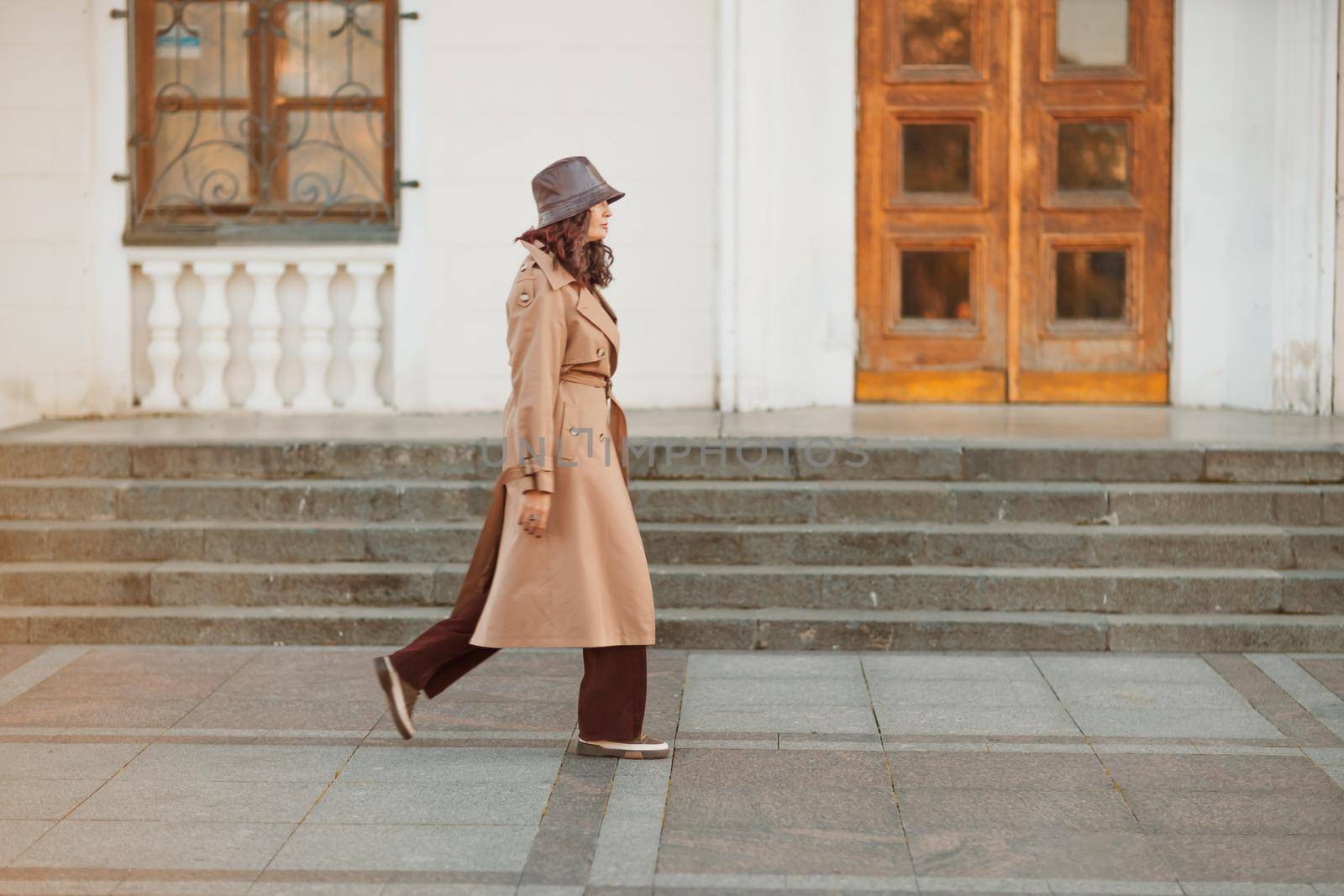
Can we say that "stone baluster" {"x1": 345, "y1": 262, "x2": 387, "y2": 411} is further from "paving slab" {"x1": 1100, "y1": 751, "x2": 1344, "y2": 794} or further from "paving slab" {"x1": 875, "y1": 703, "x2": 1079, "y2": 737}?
"paving slab" {"x1": 1100, "y1": 751, "x2": 1344, "y2": 794}

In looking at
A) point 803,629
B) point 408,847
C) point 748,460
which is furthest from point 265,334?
point 408,847

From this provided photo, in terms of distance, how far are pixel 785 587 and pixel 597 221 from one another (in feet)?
7.97

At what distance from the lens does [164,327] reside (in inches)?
393

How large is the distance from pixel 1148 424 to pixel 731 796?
15.3 feet

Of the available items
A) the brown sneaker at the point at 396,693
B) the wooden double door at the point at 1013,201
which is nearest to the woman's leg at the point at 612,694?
the brown sneaker at the point at 396,693

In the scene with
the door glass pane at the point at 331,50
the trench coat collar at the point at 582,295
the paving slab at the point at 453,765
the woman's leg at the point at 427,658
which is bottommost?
the paving slab at the point at 453,765

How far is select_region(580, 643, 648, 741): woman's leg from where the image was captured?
5562 millimetres

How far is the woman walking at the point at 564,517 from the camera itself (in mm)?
5387

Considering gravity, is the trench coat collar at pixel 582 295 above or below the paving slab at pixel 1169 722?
above

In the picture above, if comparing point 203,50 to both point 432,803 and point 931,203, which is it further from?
point 432,803

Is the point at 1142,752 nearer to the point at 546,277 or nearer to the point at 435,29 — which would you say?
the point at 546,277

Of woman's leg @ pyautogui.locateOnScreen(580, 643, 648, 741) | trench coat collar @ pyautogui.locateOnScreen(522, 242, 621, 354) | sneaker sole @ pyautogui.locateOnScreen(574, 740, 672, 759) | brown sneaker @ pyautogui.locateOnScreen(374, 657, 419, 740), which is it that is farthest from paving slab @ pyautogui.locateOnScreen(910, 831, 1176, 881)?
trench coat collar @ pyautogui.locateOnScreen(522, 242, 621, 354)

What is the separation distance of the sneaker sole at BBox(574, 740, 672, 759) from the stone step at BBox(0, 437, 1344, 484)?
2.54 m

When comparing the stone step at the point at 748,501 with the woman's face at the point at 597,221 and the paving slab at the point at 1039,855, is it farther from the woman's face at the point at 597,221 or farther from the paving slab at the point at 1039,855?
the paving slab at the point at 1039,855
